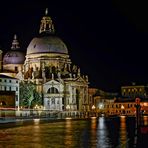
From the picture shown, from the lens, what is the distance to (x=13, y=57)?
157125 mm

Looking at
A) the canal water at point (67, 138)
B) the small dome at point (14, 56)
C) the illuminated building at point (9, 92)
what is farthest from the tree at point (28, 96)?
the canal water at point (67, 138)

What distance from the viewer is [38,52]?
14850cm

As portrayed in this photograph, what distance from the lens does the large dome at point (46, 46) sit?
148 metres

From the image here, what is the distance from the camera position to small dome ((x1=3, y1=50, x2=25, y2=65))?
513ft

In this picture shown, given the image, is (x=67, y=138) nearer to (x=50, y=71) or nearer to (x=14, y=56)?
(x=50, y=71)

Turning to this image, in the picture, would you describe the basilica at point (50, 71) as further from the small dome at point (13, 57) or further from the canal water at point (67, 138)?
the canal water at point (67, 138)

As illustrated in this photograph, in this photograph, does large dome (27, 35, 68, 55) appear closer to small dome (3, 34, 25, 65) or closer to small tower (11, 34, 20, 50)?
small dome (3, 34, 25, 65)

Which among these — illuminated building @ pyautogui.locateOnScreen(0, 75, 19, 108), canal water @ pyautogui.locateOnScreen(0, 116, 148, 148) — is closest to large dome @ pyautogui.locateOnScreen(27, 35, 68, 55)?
illuminated building @ pyautogui.locateOnScreen(0, 75, 19, 108)

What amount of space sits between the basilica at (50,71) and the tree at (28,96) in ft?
18.3

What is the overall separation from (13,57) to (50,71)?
1772 cm

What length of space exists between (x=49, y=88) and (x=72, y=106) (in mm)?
8651

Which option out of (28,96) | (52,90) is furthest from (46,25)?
(28,96)

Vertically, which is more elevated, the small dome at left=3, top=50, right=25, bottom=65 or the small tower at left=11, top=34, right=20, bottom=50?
the small tower at left=11, top=34, right=20, bottom=50

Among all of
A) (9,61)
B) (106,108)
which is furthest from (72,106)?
(106,108)
